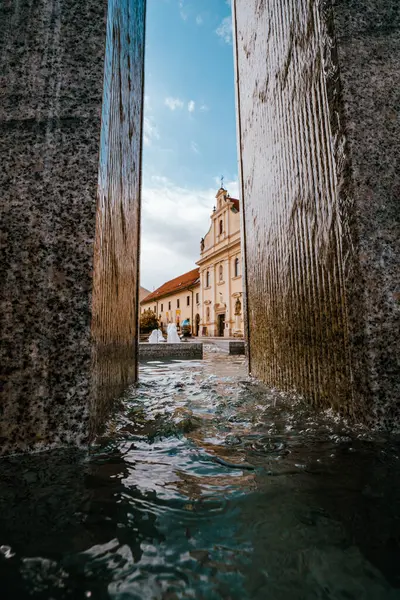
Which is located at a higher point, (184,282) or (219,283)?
(184,282)

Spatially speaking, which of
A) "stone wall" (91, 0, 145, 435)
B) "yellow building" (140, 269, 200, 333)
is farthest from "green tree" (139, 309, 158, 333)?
"stone wall" (91, 0, 145, 435)

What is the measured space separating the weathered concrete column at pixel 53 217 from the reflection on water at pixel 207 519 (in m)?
0.25

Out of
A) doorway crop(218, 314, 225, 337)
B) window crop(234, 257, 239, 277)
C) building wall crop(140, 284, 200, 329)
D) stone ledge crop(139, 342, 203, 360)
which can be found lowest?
stone ledge crop(139, 342, 203, 360)

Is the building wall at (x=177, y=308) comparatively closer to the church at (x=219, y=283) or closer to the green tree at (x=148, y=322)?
the church at (x=219, y=283)

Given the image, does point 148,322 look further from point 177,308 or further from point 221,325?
point 177,308

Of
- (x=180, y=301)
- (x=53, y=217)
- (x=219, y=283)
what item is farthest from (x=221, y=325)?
(x=53, y=217)

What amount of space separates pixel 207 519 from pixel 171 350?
767 cm

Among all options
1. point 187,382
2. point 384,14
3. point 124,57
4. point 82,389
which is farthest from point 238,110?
point 82,389

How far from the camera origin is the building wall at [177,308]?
131 ft

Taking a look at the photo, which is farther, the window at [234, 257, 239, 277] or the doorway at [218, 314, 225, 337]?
the doorway at [218, 314, 225, 337]

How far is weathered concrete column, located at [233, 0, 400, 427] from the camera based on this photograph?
162 centimetres

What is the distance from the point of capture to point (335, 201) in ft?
6.43

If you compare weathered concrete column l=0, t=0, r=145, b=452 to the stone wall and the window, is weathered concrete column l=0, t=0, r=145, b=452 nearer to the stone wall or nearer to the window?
the stone wall

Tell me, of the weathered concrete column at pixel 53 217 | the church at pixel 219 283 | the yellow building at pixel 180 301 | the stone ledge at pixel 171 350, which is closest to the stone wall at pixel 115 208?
the weathered concrete column at pixel 53 217
